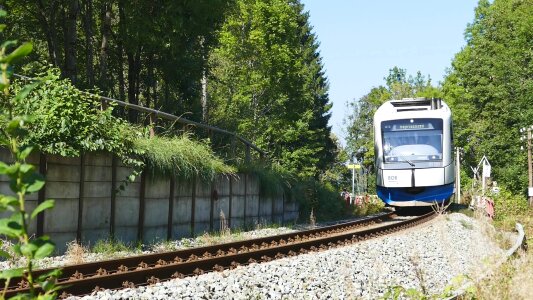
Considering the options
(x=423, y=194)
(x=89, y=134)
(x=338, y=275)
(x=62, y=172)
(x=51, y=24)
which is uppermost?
(x=51, y=24)

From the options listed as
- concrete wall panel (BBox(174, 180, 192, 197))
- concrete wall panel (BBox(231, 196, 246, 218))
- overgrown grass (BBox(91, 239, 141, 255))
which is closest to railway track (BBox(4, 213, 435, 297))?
overgrown grass (BBox(91, 239, 141, 255))

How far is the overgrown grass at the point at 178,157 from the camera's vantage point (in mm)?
12516

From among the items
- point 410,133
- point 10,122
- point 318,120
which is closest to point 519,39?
point 318,120

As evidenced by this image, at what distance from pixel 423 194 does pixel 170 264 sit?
14.1 m

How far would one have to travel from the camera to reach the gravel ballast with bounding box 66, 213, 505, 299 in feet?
22.5

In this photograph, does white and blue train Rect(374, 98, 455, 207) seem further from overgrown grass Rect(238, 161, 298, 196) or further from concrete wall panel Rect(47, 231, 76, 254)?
concrete wall panel Rect(47, 231, 76, 254)

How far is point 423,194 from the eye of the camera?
68.7ft

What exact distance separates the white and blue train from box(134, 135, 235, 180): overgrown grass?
7582mm

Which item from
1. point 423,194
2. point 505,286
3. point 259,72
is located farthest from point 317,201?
point 505,286

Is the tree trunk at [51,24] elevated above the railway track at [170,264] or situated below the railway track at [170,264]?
above

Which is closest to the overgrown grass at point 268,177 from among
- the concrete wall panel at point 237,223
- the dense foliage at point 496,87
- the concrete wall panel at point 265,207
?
the concrete wall panel at point 265,207

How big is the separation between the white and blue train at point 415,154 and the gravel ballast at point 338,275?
22.8 feet

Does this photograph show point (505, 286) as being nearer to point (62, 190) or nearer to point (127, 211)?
point (62, 190)

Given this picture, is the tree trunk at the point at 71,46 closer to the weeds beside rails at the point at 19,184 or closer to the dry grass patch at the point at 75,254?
the dry grass patch at the point at 75,254
